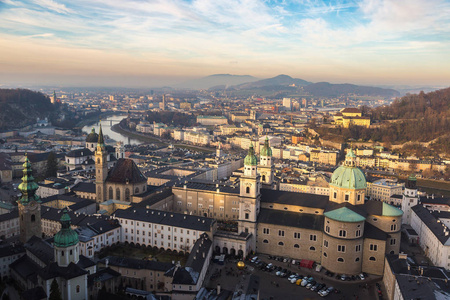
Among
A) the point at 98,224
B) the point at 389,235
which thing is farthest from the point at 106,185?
the point at 389,235

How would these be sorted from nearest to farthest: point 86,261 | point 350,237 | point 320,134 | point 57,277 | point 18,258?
point 57,277
point 86,261
point 18,258
point 350,237
point 320,134

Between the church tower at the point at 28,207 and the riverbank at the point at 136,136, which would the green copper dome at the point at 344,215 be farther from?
the riverbank at the point at 136,136

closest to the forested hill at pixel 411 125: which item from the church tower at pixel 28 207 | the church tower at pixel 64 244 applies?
the church tower at pixel 28 207

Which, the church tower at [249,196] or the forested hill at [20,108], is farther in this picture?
the forested hill at [20,108]

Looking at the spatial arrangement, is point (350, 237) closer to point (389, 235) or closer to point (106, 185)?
point (389, 235)

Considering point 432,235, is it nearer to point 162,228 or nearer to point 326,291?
point 326,291

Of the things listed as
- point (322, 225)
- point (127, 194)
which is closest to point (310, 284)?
point (322, 225)
